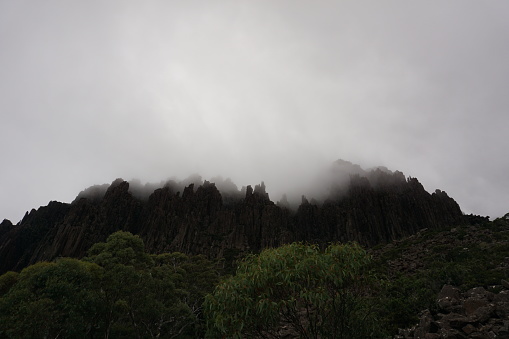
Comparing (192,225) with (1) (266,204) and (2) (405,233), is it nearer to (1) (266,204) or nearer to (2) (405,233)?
(1) (266,204)

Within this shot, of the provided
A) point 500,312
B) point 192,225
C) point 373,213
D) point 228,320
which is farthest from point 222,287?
point 373,213

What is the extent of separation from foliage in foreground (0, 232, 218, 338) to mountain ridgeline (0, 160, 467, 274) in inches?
3608

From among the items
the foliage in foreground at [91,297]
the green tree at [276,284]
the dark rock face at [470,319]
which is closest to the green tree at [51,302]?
the foliage in foreground at [91,297]

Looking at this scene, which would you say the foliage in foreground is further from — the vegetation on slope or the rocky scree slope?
the rocky scree slope

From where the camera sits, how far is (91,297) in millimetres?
22891

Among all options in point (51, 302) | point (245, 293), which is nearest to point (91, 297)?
point (51, 302)

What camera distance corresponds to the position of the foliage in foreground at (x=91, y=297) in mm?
19922

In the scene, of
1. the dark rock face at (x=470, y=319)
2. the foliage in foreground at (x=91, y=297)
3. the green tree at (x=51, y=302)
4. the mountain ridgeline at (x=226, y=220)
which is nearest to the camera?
the dark rock face at (x=470, y=319)

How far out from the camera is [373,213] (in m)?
146

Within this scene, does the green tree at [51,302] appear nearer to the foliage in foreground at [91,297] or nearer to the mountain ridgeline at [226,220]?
the foliage in foreground at [91,297]

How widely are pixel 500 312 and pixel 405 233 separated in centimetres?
12813

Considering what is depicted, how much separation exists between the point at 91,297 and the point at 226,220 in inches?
5189

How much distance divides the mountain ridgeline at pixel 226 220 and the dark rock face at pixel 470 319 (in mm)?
105844

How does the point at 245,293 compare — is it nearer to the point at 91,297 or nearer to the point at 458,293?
the point at 91,297
